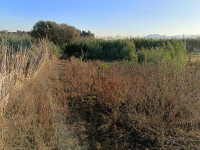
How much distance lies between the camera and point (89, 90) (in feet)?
14.0

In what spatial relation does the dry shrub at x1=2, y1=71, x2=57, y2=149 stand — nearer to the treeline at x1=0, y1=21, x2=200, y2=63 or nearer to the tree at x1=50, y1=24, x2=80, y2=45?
the treeline at x1=0, y1=21, x2=200, y2=63

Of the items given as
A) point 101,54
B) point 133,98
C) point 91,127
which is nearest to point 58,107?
point 91,127

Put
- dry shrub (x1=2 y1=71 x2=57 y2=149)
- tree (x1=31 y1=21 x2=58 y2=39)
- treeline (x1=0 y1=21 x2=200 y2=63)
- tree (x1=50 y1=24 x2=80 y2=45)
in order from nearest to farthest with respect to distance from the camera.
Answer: dry shrub (x1=2 y1=71 x2=57 y2=149) < treeline (x1=0 y1=21 x2=200 y2=63) < tree (x1=50 y1=24 x2=80 y2=45) < tree (x1=31 y1=21 x2=58 y2=39)

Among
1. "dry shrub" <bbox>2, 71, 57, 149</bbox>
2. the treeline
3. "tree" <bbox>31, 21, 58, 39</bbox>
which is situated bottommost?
"dry shrub" <bbox>2, 71, 57, 149</bbox>

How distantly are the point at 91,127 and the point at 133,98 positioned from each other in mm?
949

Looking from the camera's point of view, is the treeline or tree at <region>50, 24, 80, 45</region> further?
tree at <region>50, 24, 80, 45</region>

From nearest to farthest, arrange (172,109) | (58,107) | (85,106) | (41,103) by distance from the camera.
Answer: (172,109) < (41,103) < (58,107) < (85,106)

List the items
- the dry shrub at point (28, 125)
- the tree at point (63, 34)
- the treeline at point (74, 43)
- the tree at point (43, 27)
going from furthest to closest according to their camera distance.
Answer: the tree at point (43, 27) < the tree at point (63, 34) < the treeline at point (74, 43) < the dry shrub at point (28, 125)

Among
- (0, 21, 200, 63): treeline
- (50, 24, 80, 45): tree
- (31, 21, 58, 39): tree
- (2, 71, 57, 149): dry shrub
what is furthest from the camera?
(31, 21, 58, 39): tree

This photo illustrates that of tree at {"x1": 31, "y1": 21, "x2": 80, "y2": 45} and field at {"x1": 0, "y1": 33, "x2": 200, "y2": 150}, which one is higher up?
tree at {"x1": 31, "y1": 21, "x2": 80, "y2": 45}

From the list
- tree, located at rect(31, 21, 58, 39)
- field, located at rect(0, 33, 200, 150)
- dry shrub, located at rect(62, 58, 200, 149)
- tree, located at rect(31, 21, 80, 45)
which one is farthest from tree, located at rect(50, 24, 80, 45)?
dry shrub, located at rect(62, 58, 200, 149)

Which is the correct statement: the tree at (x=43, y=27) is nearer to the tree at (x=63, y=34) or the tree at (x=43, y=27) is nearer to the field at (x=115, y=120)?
the tree at (x=63, y=34)

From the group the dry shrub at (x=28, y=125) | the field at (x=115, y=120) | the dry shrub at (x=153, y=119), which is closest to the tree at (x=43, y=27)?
the field at (x=115, y=120)

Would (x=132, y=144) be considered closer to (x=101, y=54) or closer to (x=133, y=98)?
(x=133, y=98)
